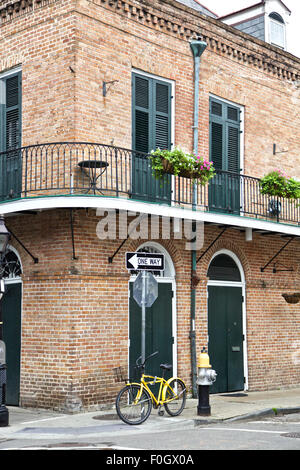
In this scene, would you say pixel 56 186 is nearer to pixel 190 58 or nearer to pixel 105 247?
pixel 105 247

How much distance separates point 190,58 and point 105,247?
5.18m

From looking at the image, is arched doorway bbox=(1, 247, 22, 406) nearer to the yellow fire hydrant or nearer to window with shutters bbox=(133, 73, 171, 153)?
window with shutters bbox=(133, 73, 171, 153)

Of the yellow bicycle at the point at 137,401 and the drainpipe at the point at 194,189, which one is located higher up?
the drainpipe at the point at 194,189

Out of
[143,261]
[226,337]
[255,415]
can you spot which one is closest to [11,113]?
[143,261]

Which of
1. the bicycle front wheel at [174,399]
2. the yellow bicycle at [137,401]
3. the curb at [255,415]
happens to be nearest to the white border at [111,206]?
the yellow bicycle at [137,401]

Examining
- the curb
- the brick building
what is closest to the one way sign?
the brick building

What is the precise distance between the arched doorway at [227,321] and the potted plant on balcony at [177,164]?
2637 mm

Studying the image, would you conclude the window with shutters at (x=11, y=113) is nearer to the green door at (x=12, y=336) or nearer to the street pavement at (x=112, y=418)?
the green door at (x=12, y=336)

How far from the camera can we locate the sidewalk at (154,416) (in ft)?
34.7

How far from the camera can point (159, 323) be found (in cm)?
1391

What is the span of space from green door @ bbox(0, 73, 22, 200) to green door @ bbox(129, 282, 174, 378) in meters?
3.13

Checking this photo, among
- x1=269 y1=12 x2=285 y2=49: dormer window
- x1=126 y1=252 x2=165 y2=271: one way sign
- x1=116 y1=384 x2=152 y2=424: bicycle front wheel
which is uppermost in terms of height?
x1=269 y1=12 x2=285 y2=49: dormer window

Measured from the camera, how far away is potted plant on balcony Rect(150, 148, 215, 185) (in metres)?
13.2
